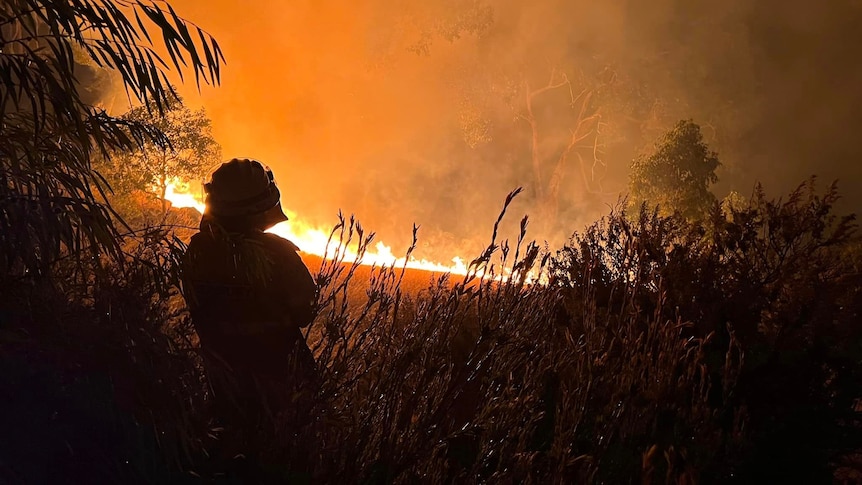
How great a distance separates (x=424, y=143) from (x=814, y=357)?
125ft

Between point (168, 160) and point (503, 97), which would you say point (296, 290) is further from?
point (503, 97)

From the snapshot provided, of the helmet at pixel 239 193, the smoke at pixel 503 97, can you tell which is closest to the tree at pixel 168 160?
the helmet at pixel 239 193

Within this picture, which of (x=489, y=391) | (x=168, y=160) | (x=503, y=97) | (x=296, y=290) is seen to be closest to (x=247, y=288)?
(x=296, y=290)

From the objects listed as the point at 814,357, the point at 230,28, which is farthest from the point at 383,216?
the point at 814,357

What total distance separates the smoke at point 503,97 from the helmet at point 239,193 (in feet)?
109

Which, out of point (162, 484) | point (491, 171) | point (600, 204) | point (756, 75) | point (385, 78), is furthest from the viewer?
point (385, 78)

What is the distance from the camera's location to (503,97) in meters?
37.7

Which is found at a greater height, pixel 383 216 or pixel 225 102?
pixel 225 102

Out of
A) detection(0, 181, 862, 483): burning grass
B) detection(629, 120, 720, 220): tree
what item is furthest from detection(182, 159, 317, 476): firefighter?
detection(629, 120, 720, 220): tree

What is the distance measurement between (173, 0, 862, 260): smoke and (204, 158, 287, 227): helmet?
33.2 meters

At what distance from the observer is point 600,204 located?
35.8 meters

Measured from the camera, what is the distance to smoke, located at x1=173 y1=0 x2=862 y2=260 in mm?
32438

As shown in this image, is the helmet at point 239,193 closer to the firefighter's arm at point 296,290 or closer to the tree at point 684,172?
the firefighter's arm at point 296,290

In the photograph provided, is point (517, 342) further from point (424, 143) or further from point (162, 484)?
point (424, 143)
